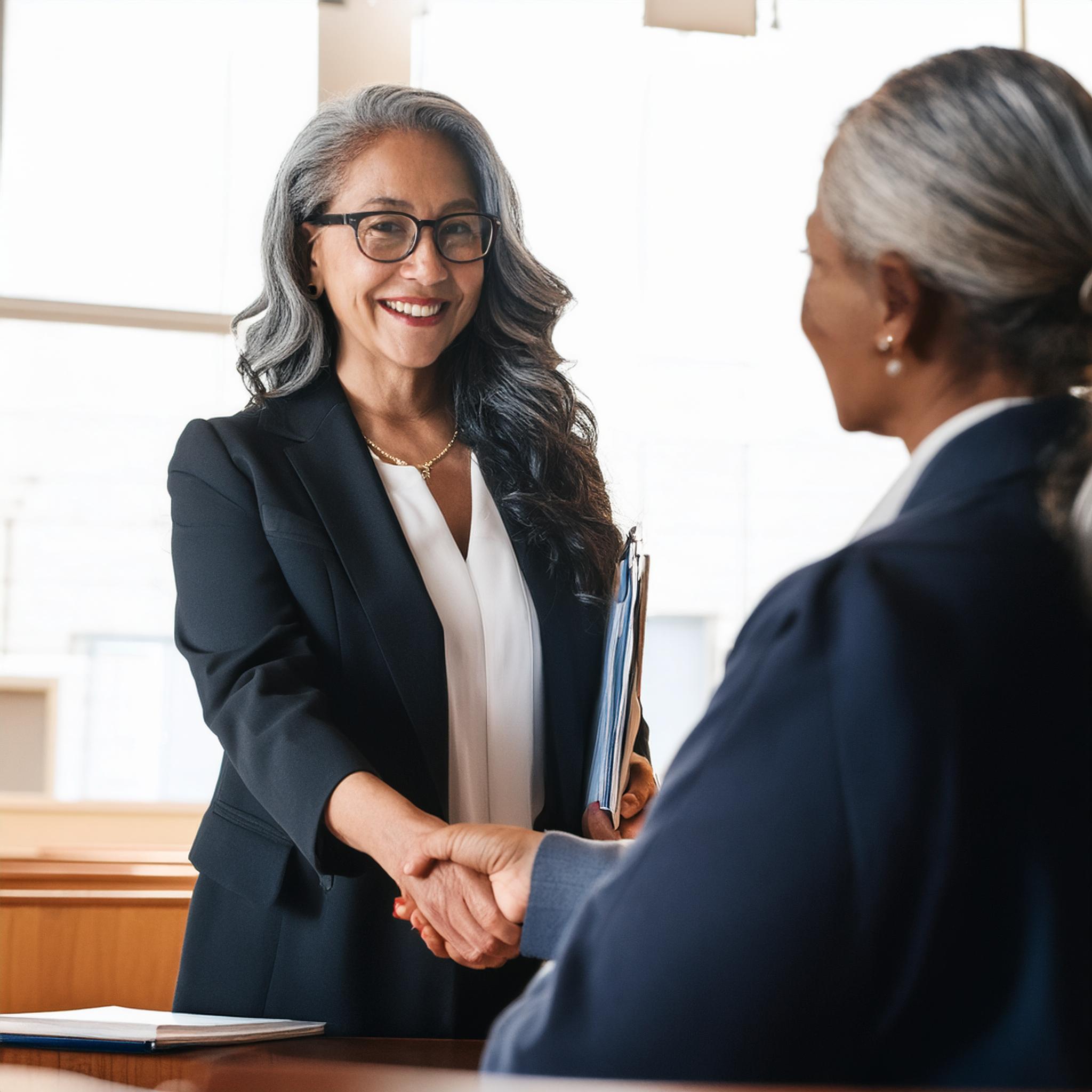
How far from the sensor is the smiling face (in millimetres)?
1754

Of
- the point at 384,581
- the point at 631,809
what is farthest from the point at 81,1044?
the point at 631,809

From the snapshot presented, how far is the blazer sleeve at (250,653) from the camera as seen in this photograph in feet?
4.75

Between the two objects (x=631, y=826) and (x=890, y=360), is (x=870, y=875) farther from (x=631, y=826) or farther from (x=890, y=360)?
(x=631, y=826)

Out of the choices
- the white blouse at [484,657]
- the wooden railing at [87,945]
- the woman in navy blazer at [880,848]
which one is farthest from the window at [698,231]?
the woman in navy blazer at [880,848]

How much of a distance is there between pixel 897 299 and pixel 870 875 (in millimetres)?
457

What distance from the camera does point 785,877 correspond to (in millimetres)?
708

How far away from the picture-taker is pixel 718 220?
3645mm

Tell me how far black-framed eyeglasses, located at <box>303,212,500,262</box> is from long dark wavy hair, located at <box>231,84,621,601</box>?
5 centimetres

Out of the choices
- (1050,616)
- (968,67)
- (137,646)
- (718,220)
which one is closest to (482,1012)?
(1050,616)

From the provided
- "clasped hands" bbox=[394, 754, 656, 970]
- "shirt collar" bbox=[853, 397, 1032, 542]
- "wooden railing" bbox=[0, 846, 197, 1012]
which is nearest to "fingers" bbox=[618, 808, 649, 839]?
"clasped hands" bbox=[394, 754, 656, 970]

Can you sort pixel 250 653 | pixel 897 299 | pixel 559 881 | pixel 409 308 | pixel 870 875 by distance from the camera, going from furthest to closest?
pixel 409 308, pixel 250 653, pixel 559 881, pixel 897 299, pixel 870 875

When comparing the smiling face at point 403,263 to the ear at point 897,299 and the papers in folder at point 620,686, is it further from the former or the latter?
the ear at point 897,299

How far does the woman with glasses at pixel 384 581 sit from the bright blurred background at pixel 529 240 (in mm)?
928

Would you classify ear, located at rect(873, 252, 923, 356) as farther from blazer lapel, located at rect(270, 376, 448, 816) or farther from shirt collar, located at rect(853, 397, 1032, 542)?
blazer lapel, located at rect(270, 376, 448, 816)
